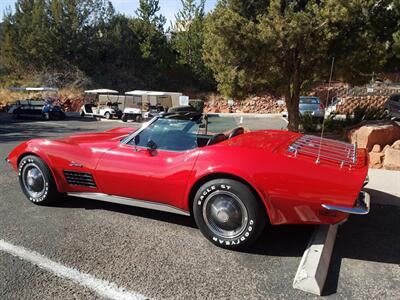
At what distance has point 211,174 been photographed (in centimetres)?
325

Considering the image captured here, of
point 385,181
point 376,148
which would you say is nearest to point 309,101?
point 376,148

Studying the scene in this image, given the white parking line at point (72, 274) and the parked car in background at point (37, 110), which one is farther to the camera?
the parked car in background at point (37, 110)

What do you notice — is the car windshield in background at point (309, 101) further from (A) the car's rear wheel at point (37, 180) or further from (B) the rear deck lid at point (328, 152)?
(A) the car's rear wheel at point (37, 180)

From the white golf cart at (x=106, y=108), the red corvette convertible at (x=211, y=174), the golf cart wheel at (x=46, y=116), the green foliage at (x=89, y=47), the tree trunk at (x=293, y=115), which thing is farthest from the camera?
the green foliage at (x=89, y=47)

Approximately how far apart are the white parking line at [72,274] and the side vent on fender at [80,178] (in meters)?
0.96

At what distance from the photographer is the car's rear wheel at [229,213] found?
3.09m

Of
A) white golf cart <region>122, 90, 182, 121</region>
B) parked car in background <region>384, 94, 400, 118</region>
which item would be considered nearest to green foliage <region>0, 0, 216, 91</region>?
white golf cart <region>122, 90, 182, 121</region>

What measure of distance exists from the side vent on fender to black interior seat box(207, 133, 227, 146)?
1.37 m

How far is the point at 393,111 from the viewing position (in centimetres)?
1505

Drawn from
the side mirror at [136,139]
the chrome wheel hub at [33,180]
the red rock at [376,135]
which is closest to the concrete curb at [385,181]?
the red rock at [376,135]

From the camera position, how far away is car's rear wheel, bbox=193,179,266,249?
122 inches

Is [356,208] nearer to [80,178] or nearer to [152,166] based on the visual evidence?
[152,166]

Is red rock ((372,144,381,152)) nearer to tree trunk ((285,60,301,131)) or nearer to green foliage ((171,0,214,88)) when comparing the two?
tree trunk ((285,60,301,131))

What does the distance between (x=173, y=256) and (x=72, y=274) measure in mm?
831
